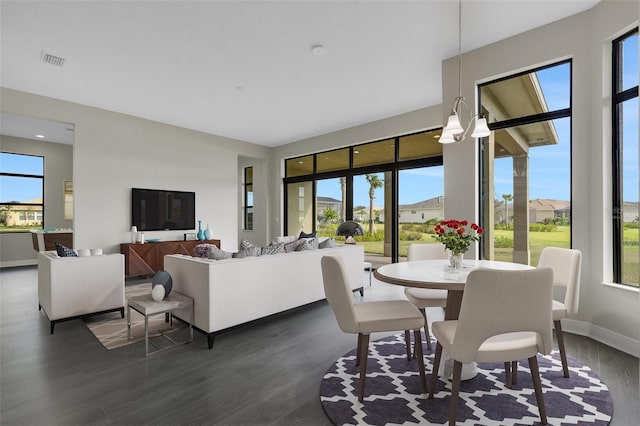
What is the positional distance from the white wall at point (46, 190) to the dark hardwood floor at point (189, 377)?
16.8ft

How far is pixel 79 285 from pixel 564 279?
15.1 ft

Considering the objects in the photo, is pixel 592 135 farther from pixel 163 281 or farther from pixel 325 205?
pixel 325 205

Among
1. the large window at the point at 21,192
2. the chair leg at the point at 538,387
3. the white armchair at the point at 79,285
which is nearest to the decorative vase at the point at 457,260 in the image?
the chair leg at the point at 538,387

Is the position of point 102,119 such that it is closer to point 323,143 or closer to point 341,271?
point 323,143

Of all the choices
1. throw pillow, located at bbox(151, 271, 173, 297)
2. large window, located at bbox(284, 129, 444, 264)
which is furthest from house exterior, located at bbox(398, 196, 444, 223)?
throw pillow, located at bbox(151, 271, 173, 297)

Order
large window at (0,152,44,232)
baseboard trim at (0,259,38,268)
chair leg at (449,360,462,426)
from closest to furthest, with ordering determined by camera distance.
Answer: chair leg at (449,360,462,426), baseboard trim at (0,259,38,268), large window at (0,152,44,232)

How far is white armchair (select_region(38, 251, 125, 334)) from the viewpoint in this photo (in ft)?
10.6

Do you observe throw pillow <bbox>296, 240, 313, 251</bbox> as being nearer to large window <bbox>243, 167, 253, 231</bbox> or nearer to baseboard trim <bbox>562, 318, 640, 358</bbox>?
baseboard trim <bbox>562, 318, 640, 358</bbox>

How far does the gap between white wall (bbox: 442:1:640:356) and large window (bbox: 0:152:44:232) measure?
391 inches

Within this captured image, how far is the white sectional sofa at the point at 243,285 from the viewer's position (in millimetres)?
2891

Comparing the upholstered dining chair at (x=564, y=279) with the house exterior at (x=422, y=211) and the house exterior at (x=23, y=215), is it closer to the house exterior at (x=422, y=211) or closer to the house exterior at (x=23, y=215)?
the house exterior at (x=422, y=211)

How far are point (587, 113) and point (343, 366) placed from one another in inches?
129

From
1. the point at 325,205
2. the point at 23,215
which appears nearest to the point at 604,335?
the point at 325,205

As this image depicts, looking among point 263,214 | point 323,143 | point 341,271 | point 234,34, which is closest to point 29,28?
point 234,34
